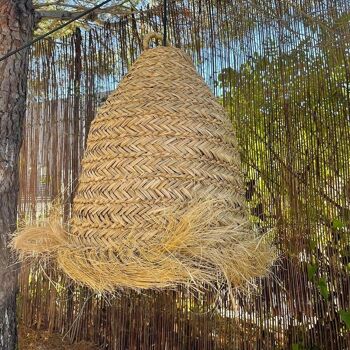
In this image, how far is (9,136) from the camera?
4.16 ft

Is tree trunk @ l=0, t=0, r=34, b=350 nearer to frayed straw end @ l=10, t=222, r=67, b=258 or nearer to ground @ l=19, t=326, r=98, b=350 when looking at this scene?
frayed straw end @ l=10, t=222, r=67, b=258

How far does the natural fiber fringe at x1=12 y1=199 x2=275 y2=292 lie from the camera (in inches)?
25.0

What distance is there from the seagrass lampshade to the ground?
4.37 ft

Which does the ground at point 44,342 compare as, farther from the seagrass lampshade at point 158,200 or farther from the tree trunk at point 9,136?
the seagrass lampshade at point 158,200

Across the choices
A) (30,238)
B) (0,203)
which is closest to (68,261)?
(30,238)

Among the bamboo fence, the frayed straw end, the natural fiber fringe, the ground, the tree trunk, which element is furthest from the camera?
the ground

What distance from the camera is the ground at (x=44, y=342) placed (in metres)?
1.96

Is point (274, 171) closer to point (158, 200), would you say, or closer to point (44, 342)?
point (158, 200)

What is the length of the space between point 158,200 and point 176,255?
98 mm

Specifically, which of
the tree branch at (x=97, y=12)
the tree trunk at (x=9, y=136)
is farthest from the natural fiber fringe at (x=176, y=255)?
the tree branch at (x=97, y=12)

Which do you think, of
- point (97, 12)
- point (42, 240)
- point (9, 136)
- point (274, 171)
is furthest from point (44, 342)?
point (97, 12)

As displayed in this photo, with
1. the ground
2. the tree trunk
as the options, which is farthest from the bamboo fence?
the tree trunk

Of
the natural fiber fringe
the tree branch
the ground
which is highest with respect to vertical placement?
the tree branch

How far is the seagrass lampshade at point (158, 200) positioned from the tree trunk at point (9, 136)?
0.50 meters
